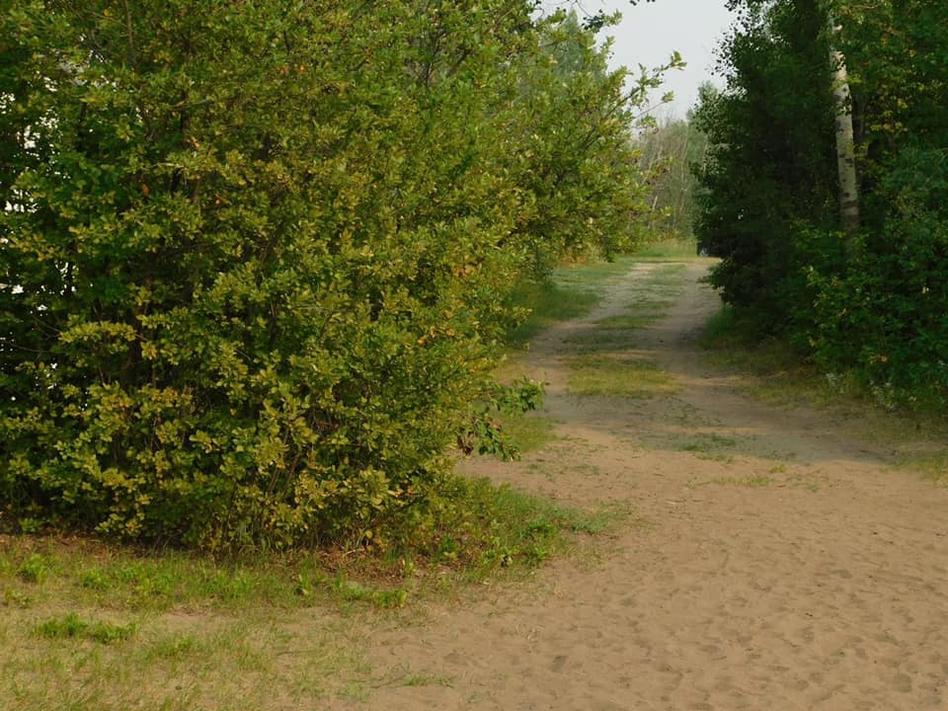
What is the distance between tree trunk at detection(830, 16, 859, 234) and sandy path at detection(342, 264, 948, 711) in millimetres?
4514

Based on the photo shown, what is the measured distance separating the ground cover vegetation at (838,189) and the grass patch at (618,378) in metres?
2.25

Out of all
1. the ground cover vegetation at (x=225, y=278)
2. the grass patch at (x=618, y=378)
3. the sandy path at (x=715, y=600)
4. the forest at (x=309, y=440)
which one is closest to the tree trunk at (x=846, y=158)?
the grass patch at (x=618, y=378)

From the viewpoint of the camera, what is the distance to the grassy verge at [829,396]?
1270 cm

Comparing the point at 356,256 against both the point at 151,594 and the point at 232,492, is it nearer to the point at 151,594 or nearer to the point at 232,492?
the point at 232,492

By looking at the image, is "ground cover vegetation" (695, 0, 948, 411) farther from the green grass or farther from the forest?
the forest

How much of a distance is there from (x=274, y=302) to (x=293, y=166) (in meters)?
0.89

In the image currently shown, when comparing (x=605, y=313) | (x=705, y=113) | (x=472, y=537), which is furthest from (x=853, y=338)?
(x=605, y=313)

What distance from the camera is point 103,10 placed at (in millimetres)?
7168

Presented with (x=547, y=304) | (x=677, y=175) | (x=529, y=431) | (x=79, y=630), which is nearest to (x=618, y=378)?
(x=529, y=431)

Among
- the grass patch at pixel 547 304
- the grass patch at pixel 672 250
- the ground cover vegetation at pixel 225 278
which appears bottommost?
the grass patch at pixel 547 304

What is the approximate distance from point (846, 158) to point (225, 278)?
1226 cm

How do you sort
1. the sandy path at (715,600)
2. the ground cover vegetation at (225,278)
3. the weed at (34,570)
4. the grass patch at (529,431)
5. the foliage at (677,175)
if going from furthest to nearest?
the foliage at (677,175) → the grass patch at (529,431) → the ground cover vegetation at (225,278) → the weed at (34,570) → the sandy path at (715,600)

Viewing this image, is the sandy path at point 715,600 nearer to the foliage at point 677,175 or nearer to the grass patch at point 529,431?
the grass patch at point 529,431

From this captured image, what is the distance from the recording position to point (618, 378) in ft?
60.9
